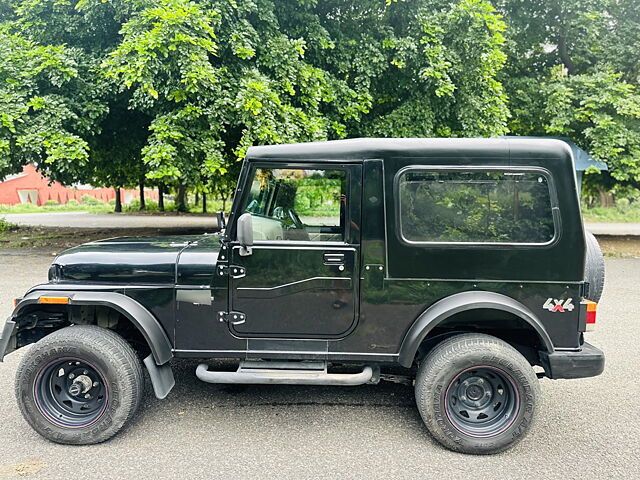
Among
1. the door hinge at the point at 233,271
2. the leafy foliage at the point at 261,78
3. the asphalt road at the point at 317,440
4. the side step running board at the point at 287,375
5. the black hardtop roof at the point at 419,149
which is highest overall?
the leafy foliage at the point at 261,78

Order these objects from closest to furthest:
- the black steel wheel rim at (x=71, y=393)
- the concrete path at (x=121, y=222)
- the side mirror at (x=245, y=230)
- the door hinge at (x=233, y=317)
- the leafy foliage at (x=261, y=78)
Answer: the side mirror at (x=245, y=230), the black steel wheel rim at (x=71, y=393), the door hinge at (x=233, y=317), the leafy foliage at (x=261, y=78), the concrete path at (x=121, y=222)

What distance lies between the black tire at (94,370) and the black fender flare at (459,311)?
6.21 ft

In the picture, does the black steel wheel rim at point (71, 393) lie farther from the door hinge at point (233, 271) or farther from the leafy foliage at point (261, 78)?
the leafy foliage at point (261, 78)

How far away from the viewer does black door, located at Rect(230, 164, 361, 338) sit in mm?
3189

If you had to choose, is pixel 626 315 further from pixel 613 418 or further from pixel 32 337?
pixel 32 337

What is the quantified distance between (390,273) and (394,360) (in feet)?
2.02

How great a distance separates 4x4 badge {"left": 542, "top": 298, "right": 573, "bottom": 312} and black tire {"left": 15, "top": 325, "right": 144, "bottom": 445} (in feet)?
9.28

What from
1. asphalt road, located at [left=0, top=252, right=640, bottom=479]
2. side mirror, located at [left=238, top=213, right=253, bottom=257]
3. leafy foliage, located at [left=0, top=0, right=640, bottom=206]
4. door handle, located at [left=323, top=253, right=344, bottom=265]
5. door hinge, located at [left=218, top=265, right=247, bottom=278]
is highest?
leafy foliage, located at [left=0, top=0, right=640, bottom=206]

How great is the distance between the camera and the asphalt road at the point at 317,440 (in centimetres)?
286

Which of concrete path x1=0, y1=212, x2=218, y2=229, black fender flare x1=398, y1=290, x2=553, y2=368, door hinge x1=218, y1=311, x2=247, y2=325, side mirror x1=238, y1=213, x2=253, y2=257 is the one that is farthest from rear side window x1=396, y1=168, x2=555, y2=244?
concrete path x1=0, y1=212, x2=218, y2=229

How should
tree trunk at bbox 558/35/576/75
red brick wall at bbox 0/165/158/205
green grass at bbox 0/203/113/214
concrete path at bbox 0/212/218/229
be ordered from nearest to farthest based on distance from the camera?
tree trunk at bbox 558/35/576/75
concrete path at bbox 0/212/218/229
green grass at bbox 0/203/113/214
red brick wall at bbox 0/165/158/205

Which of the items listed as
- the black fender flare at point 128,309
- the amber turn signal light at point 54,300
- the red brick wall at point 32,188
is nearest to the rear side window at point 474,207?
the black fender flare at point 128,309

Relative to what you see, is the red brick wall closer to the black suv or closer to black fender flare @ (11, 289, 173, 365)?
black fender flare @ (11, 289, 173, 365)

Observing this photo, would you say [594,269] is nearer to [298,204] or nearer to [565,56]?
[298,204]
